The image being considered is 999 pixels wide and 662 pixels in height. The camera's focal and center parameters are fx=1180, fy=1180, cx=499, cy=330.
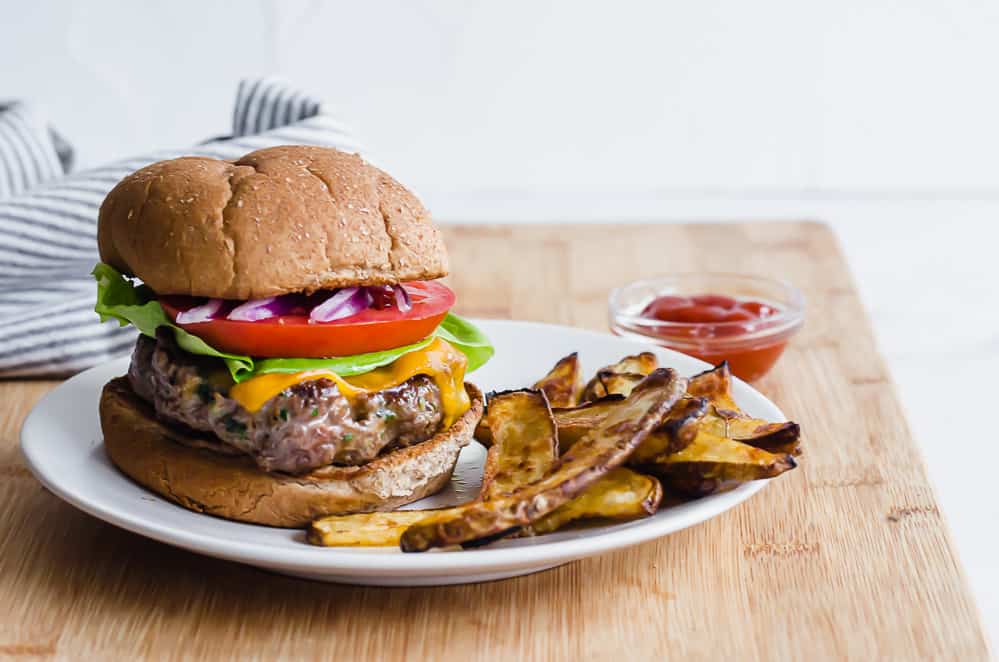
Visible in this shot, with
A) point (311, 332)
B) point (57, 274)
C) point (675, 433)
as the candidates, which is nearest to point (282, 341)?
point (311, 332)

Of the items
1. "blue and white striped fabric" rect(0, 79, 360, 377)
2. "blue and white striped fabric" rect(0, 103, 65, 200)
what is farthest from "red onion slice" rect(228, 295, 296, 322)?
"blue and white striped fabric" rect(0, 103, 65, 200)

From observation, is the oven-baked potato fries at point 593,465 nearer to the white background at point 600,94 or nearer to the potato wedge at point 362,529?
the potato wedge at point 362,529

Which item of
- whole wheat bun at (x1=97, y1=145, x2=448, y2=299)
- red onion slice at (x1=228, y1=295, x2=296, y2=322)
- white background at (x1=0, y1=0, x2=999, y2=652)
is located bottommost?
white background at (x1=0, y1=0, x2=999, y2=652)

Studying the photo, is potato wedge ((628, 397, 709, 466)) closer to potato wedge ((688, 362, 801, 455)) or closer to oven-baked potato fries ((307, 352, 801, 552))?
oven-baked potato fries ((307, 352, 801, 552))

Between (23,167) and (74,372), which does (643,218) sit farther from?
(74,372)

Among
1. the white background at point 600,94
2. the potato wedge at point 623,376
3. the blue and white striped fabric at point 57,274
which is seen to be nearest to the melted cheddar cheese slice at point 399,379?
the potato wedge at point 623,376

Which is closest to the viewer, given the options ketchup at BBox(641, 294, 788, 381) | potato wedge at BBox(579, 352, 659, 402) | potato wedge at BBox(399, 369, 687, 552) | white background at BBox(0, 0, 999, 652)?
potato wedge at BBox(399, 369, 687, 552)

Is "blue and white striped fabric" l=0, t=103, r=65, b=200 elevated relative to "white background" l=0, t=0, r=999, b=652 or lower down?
elevated
